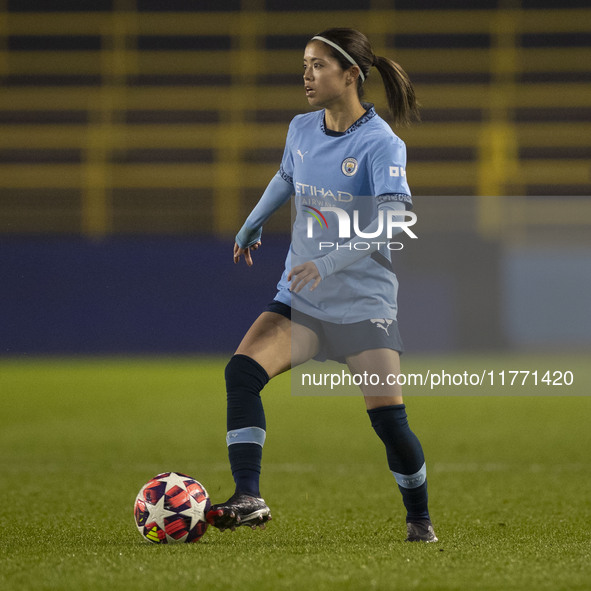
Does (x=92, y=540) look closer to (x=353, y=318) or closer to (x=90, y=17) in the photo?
(x=353, y=318)

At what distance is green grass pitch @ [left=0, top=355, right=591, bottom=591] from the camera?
105 inches

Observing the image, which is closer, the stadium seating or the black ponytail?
the black ponytail

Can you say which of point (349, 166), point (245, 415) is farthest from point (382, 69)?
point (245, 415)

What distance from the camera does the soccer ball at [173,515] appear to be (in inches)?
125

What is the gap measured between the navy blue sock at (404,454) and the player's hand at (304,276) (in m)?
0.45

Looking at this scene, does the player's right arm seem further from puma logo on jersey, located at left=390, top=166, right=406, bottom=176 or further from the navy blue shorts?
puma logo on jersey, located at left=390, top=166, right=406, bottom=176

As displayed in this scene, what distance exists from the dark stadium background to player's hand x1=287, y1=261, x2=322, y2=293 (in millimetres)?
9233

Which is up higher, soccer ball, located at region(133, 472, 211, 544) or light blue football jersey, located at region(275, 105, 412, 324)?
light blue football jersey, located at region(275, 105, 412, 324)

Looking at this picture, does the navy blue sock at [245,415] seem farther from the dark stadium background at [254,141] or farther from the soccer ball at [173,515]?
the dark stadium background at [254,141]

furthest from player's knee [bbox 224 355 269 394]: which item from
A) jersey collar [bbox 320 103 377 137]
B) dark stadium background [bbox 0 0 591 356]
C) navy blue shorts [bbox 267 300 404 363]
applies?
dark stadium background [bbox 0 0 591 356]

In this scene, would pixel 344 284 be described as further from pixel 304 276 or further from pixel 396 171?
pixel 396 171

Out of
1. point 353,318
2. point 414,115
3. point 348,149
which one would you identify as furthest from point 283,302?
point 414,115

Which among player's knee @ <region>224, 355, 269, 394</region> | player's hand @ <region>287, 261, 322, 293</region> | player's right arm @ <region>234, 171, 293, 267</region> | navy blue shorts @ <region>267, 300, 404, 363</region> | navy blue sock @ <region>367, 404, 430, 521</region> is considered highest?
player's right arm @ <region>234, 171, 293, 267</region>

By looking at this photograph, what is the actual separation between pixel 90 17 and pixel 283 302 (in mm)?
13529
